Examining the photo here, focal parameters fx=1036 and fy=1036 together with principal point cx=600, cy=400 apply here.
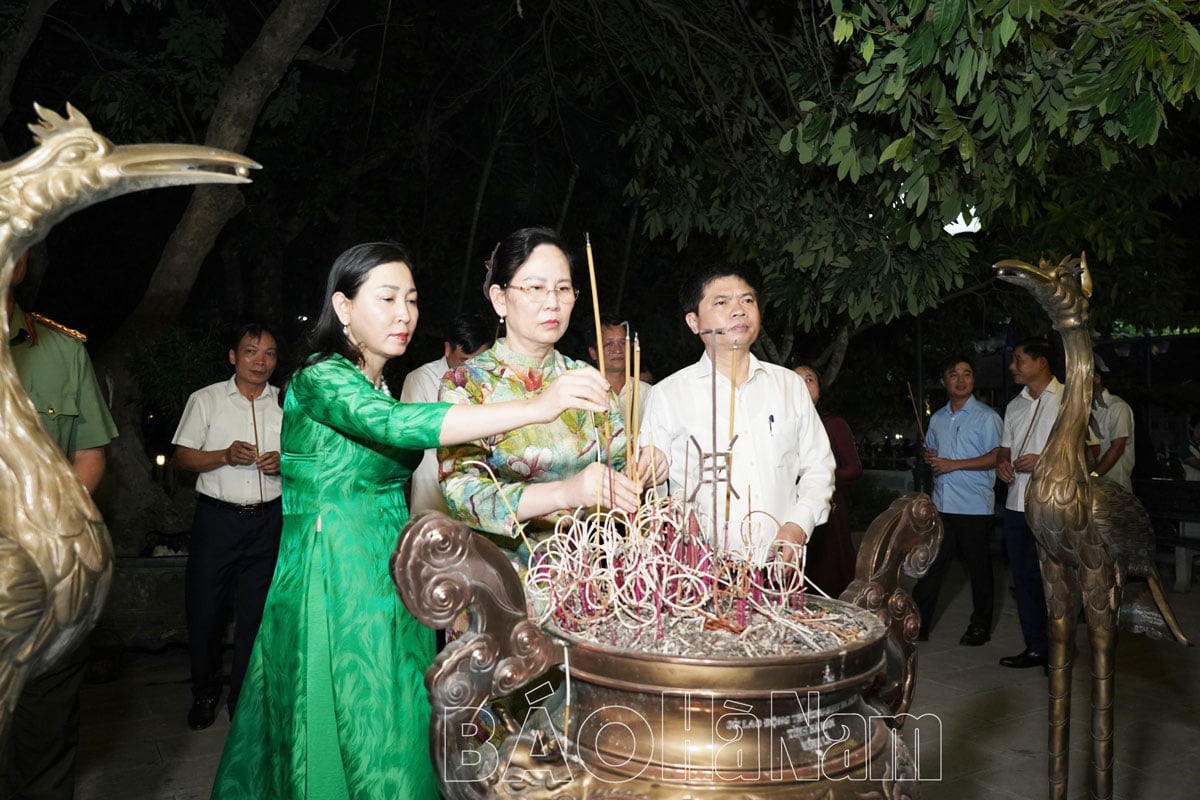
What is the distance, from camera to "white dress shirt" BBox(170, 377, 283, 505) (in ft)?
13.3

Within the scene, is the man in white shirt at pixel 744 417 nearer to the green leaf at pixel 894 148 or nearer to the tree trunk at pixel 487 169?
the green leaf at pixel 894 148

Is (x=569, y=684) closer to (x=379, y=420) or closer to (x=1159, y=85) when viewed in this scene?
(x=379, y=420)

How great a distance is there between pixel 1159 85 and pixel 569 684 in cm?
246

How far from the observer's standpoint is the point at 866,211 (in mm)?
4605

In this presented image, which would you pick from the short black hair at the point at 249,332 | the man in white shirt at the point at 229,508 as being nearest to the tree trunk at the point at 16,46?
the short black hair at the point at 249,332

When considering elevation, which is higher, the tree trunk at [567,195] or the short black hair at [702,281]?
the tree trunk at [567,195]

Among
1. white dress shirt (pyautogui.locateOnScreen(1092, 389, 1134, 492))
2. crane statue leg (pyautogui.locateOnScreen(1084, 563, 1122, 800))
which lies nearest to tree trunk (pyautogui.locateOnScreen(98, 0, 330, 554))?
crane statue leg (pyautogui.locateOnScreen(1084, 563, 1122, 800))

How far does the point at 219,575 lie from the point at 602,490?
2675 millimetres

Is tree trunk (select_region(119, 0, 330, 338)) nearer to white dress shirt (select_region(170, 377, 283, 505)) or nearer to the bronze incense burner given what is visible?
white dress shirt (select_region(170, 377, 283, 505))

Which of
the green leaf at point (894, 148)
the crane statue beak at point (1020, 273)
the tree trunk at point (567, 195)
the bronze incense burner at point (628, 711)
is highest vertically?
the tree trunk at point (567, 195)

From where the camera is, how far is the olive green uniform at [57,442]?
2713mm

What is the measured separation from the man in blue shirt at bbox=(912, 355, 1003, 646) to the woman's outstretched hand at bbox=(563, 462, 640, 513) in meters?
3.97

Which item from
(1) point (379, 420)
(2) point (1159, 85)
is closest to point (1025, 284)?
(2) point (1159, 85)

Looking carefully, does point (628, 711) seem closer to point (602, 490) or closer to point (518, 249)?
point (602, 490)
